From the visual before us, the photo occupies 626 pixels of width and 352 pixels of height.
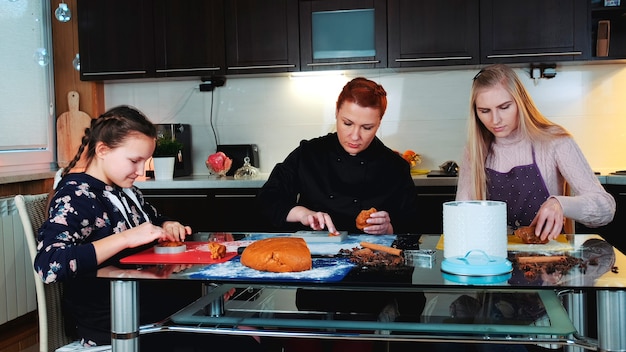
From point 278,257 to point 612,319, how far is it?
692mm

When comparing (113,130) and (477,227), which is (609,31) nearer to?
(477,227)

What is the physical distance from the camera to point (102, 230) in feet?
6.12

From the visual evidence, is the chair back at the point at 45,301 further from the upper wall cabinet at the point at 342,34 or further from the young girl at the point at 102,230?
the upper wall cabinet at the point at 342,34

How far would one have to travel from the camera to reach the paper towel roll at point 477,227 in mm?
1438

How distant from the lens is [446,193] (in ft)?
12.7

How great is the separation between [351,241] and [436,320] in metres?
0.56

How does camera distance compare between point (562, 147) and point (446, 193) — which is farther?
point (446, 193)

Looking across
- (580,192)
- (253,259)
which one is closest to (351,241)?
(253,259)

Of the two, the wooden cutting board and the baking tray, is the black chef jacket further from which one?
the wooden cutting board

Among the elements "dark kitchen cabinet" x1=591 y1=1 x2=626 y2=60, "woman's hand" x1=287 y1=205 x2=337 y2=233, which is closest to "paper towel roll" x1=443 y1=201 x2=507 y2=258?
"woman's hand" x1=287 y1=205 x2=337 y2=233

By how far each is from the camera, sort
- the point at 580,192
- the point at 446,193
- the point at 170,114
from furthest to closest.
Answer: the point at 170,114, the point at 446,193, the point at 580,192

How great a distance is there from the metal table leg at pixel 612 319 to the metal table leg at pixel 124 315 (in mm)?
962

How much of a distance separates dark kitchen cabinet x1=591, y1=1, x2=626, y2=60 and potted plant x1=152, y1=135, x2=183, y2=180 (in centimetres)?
265

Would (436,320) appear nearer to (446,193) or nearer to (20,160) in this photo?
(446,193)
